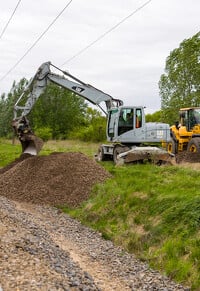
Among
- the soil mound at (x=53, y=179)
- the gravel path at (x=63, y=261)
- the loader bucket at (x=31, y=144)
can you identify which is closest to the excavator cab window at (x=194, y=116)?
the soil mound at (x=53, y=179)

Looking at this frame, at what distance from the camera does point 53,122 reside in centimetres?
7044

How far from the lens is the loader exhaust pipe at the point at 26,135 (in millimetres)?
21656

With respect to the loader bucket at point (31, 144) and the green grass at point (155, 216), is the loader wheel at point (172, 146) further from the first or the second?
the green grass at point (155, 216)

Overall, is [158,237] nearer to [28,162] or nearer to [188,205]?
[188,205]

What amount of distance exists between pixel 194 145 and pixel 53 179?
736 cm

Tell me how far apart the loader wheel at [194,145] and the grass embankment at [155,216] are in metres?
4.94

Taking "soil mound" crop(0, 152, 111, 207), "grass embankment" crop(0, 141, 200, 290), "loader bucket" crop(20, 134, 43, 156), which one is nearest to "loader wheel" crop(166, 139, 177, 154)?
"soil mound" crop(0, 152, 111, 207)

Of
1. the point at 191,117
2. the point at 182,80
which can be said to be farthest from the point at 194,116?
the point at 182,80

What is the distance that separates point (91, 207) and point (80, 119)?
5706cm

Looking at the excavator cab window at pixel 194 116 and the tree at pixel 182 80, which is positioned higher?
the tree at pixel 182 80

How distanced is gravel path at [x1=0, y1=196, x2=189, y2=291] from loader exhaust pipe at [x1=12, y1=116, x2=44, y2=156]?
8213mm

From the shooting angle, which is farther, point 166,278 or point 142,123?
point 142,123

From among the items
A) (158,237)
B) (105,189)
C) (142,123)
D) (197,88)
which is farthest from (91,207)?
(197,88)

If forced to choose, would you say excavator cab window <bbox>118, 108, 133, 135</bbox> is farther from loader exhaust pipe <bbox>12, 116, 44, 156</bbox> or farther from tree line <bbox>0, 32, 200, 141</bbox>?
tree line <bbox>0, 32, 200, 141</bbox>
